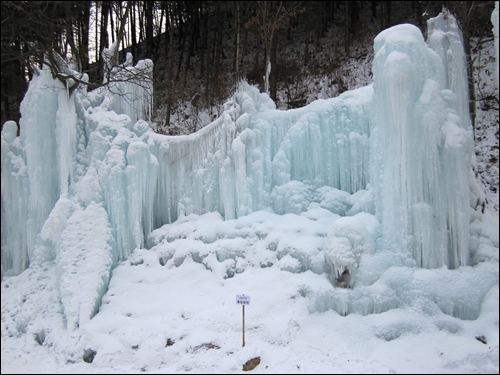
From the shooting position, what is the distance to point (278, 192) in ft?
29.0

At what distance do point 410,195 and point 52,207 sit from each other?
24.3ft

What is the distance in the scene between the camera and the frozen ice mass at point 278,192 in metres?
6.54

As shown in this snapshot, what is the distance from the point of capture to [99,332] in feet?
21.2

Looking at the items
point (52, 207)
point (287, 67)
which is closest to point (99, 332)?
point (52, 207)

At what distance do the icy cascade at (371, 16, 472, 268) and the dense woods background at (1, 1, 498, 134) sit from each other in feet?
13.6

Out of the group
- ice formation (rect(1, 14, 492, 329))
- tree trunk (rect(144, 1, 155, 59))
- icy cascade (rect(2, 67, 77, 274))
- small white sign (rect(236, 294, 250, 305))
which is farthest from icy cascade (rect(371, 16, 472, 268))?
tree trunk (rect(144, 1, 155, 59))

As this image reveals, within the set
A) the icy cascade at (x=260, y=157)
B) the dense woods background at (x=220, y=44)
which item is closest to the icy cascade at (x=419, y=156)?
the icy cascade at (x=260, y=157)

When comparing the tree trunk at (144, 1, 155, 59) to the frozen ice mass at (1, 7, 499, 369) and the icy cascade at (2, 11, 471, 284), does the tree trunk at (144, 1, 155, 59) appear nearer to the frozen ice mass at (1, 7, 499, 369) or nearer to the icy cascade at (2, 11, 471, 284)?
the frozen ice mass at (1, 7, 499, 369)

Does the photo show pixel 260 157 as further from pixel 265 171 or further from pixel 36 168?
pixel 36 168

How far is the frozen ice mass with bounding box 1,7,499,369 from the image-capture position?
654 cm

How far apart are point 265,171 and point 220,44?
1334cm

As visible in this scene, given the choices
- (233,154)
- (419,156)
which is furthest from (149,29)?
(419,156)

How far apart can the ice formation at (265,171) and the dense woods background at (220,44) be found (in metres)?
1.37

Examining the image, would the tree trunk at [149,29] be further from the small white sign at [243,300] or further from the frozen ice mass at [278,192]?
the small white sign at [243,300]
